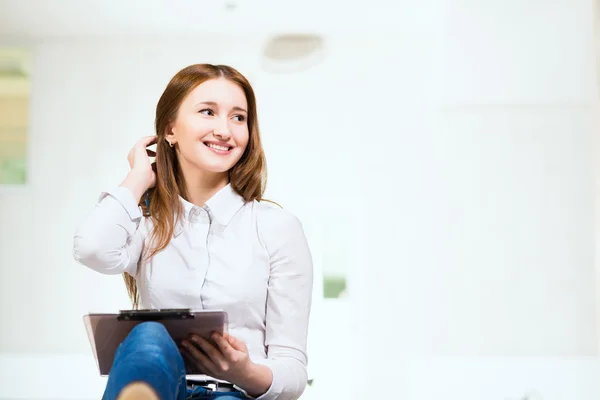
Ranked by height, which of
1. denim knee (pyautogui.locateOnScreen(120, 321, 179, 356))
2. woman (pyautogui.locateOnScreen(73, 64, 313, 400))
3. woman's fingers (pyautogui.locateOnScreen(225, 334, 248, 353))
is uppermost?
woman (pyautogui.locateOnScreen(73, 64, 313, 400))

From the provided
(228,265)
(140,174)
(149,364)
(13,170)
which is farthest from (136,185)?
(13,170)

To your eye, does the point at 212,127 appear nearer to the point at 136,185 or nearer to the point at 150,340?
the point at 136,185

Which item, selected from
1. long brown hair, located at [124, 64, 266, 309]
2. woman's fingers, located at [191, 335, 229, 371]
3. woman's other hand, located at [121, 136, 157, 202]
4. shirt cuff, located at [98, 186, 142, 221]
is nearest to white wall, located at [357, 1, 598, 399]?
long brown hair, located at [124, 64, 266, 309]

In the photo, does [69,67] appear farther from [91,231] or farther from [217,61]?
[91,231]

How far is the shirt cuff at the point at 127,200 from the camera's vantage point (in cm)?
148

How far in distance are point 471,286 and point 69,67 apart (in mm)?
2565

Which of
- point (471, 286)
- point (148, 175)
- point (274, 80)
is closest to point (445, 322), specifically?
point (471, 286)

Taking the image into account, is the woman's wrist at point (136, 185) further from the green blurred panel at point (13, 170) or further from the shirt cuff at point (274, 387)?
the green blurred panel at point (13, 170)

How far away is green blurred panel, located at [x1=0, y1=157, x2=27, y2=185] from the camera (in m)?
4.27

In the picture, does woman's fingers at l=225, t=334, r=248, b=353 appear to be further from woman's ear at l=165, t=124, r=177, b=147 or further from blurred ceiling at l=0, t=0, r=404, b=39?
blurred ceiling at l=0, t=0, r=404, b=39

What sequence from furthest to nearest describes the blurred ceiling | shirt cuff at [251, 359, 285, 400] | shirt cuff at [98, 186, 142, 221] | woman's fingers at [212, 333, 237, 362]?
A: the blurred ceiling
shirt cuff at [98, 186, 142, 221]
shirt cuff at [251, 359, 285, 400]
woman's fingers at [212, 333, 237, 362]

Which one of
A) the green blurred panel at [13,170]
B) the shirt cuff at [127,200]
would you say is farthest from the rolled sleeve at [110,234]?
the green blurred panel at [13,170]

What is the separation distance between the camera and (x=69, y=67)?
431 cm

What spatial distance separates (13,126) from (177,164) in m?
3.00
